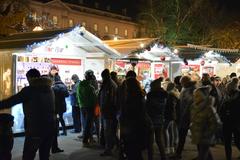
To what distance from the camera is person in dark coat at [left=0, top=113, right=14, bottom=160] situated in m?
7.43

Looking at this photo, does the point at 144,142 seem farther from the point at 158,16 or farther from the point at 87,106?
the point at 158,16

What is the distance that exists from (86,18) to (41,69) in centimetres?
6053

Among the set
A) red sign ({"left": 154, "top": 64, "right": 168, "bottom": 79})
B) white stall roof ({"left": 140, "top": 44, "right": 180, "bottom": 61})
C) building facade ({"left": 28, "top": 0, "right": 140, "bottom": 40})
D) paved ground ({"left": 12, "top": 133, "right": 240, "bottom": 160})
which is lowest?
paved ground ({"left": 12, "top": 133, "right": 240, "bottom": 160})

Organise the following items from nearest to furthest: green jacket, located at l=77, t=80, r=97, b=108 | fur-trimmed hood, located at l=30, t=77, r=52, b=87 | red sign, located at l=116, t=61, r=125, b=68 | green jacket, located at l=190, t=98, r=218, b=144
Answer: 1. fur-trimmed hood, located at l=30, t=77, r=52, b=87
2. green jacket, located at l=190, t=98, r=218, b=144
3. green jacket, located at l=77, t=80, r=97, b=108
4. red sign, located at l=116, t=61, r=125, b=68

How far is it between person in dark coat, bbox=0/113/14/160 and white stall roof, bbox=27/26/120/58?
6819mm

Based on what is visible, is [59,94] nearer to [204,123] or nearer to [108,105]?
[108,105]

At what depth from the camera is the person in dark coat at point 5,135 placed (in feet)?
24.4

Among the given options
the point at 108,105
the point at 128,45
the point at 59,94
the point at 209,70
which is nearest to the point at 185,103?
the point at 108,105

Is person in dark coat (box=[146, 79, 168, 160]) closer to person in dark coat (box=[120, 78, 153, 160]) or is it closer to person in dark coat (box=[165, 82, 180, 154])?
person in dark coat (box=[165, 82, 180, 154])

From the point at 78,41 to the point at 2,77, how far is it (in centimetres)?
310

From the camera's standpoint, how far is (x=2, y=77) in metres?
14.0

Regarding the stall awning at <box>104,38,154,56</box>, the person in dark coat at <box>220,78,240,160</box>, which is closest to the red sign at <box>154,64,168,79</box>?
the stall awning at <box>104,38,154,56</box>

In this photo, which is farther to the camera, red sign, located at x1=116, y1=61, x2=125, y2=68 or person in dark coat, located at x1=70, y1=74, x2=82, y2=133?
red sign, located at x1=116, y1=61, x2=125, y2=68

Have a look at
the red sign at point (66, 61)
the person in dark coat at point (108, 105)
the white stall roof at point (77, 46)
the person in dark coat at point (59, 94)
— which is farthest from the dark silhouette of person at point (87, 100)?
the red sign at point (66, 61)
